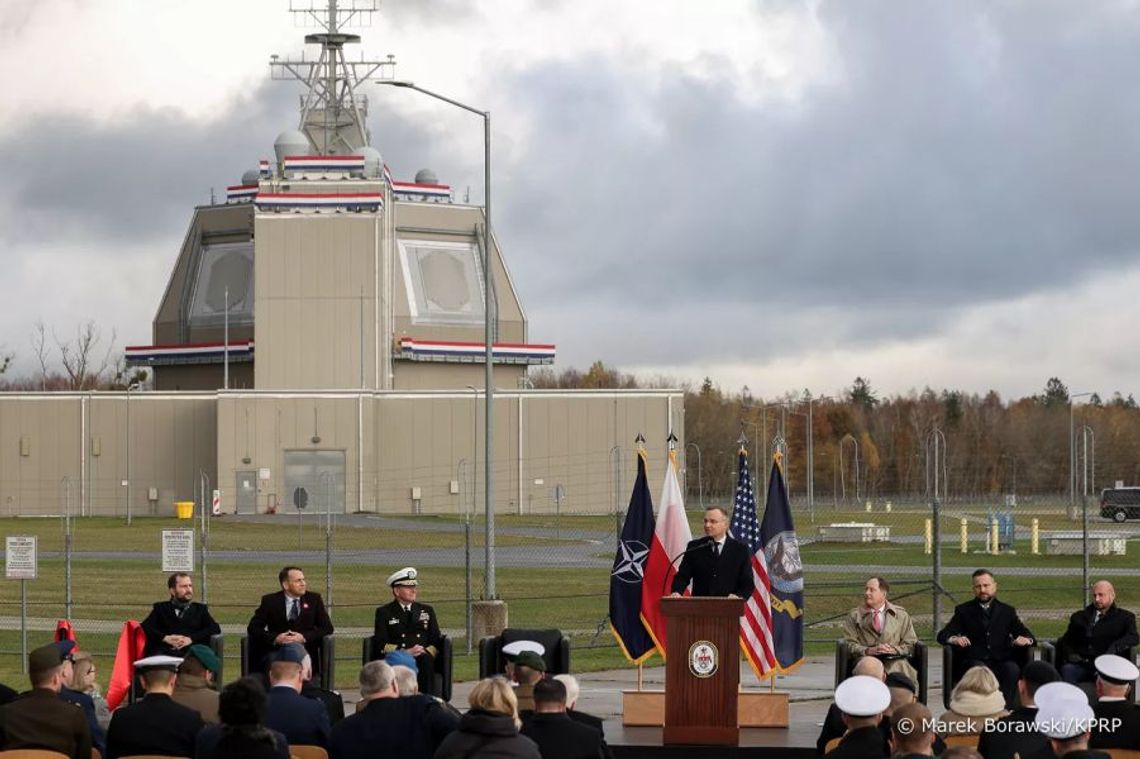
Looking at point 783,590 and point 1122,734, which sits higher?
point 783,590

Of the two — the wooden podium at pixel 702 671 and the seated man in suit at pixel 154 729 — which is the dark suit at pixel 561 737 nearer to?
the seated man in suit at pixel 154 729

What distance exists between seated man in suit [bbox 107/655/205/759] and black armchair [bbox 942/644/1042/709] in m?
8.65

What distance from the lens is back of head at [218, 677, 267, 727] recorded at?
35.0 feet

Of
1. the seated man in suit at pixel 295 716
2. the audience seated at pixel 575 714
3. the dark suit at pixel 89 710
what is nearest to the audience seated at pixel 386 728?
the seated man in suit at pixel 295 716

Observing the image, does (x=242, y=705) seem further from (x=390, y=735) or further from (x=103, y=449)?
(x=103, y=449)

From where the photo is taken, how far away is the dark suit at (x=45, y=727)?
11.9m

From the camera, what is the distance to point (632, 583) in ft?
68.2

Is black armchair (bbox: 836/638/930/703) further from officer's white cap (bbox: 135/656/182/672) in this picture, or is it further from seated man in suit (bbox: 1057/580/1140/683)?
officer's white cap (bbox: 135/656/182/672)

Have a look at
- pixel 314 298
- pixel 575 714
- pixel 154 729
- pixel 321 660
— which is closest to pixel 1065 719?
pixel 575 714

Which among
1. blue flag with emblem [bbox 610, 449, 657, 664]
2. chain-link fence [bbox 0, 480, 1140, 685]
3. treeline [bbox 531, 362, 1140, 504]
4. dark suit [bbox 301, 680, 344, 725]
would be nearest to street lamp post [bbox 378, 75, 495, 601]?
chain-link fence [bbox 0, 480, 1140, 685]

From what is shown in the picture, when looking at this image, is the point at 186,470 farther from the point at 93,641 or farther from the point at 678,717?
the point at 678,717

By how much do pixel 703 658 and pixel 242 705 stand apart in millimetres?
7306

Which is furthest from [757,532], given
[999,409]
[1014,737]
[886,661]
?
[999,409]

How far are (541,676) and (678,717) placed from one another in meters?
4.96
